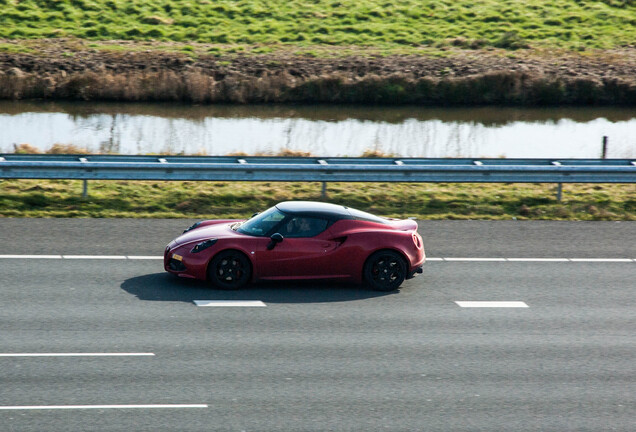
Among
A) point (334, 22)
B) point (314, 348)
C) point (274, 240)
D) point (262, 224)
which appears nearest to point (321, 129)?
point (334, 22)

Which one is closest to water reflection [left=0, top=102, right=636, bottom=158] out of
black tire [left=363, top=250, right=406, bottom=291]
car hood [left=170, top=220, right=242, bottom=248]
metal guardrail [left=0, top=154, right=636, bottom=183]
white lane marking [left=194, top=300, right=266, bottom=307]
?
metal guardrail [left=0, top=154, right=636, bottom=183]

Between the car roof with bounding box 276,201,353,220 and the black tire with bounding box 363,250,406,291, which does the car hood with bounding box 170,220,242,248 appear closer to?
the car roof with bounding box 276,201,353,220

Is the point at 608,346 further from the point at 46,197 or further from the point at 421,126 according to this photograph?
the point at 421,126

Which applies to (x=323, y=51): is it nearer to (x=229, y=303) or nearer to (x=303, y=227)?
(x=303, y=227)

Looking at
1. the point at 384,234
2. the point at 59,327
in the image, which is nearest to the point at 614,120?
the point at 384,234

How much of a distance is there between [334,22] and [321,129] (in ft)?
52.2

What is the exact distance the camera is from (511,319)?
12.0m

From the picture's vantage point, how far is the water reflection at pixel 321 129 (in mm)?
25828

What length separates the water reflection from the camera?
25.8 meters

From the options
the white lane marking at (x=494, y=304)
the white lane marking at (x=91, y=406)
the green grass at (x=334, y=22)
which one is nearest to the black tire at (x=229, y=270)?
the white lane marking at (x=494, y=304)

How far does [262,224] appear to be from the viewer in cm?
1306

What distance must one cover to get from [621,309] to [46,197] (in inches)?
436

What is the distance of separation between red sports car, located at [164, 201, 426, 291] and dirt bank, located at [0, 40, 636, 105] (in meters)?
21.1

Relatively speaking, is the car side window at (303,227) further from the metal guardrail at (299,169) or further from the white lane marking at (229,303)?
the metal guardrail at (299,169)
